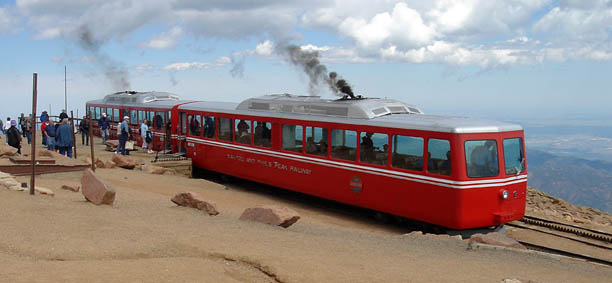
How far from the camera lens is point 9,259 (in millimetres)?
6555

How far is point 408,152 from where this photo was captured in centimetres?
1195

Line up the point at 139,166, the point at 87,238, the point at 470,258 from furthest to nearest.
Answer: the point at 139,166
the point at 470,258
the point at 87,238

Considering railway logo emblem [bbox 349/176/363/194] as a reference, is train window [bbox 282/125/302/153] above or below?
above

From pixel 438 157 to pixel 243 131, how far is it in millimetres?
7461

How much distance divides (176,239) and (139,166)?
12.4 meters

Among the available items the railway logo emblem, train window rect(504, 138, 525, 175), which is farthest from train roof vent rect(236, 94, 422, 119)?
train window rect(504, 138, 525, 175)

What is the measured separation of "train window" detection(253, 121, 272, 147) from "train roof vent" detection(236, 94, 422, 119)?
1.51 feet

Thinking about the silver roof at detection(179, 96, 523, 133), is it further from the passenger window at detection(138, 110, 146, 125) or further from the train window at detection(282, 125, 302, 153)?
the passenger window at detection(138, 110, 146, 125)

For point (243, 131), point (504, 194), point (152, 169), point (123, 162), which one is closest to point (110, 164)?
point (123, 162)

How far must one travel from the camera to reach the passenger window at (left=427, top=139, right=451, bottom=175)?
11.2 metres

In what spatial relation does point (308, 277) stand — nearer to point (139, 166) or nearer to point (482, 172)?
point (482, 172)

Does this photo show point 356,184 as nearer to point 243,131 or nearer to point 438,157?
point 438,157

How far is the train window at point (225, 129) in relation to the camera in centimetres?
1795

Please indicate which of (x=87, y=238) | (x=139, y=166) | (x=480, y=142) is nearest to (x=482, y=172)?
(x=480, y=142)
